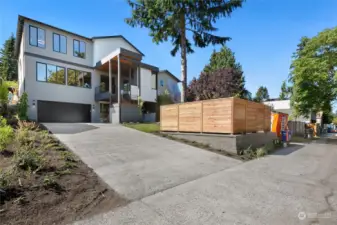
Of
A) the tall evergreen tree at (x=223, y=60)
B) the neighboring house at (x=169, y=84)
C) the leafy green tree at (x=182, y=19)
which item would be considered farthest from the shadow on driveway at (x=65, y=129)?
the tall evergreen tree at (x=223, y=60)

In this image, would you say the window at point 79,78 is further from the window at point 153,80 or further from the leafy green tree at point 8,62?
the leafy green tree at point 8,62

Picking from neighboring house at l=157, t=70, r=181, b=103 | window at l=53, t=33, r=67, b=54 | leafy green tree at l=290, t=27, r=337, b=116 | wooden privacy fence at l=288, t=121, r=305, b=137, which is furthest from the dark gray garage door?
wooden privacy fence at l=288, t=121, r=305, b=137

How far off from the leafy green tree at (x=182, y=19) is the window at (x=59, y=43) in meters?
6.94

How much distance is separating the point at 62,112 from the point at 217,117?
13.9m

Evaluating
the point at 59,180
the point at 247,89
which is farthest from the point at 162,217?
the point at 247,89

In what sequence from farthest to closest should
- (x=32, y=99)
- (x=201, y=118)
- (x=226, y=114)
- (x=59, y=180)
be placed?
(x=32, y=99) < (x=201, y=118) < (x=226, y=114) < (x=59, y=180)

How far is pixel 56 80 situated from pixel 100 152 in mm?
12754

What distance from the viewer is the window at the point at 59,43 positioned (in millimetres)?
16078

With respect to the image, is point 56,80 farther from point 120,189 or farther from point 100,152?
point 120,189

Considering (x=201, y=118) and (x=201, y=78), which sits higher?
(x=201, y=78)

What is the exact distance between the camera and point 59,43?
16.3 m

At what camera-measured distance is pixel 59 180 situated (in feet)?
12.3

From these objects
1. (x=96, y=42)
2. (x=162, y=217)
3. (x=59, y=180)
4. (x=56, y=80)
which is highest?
(x=96, y=42)

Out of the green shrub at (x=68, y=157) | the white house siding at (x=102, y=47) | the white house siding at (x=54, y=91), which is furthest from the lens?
the white house siding at (x=102, y=47)
